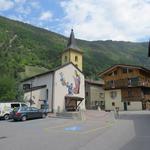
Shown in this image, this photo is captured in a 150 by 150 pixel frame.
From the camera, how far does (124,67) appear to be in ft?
205

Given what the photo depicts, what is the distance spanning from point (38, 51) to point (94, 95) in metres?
38.5

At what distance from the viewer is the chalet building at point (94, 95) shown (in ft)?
228

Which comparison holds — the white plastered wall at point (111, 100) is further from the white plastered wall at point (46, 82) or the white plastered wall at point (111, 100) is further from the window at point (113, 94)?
the white plastered wall at point (46, 82)

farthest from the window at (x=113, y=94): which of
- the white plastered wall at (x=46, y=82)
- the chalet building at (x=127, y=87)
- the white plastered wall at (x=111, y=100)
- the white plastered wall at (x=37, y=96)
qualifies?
the white plastered wall at (x=37, y=96)

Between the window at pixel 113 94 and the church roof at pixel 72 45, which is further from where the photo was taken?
the window at pixel 113 94

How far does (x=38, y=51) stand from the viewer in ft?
331

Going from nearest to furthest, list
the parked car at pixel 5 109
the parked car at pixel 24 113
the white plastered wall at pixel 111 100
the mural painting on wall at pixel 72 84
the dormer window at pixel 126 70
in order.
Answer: the parked car at pixel 24 113 < the parked car at pixel 5 109 < the mural painting on wall at pixel 72 84 < the dormer window at pixel 126 70 < the white plastered wall at pixel 111 100

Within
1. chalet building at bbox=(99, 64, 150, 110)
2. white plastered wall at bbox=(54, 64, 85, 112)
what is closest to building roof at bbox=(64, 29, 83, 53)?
chalet building at bbox=(99, 64, 150, 110)

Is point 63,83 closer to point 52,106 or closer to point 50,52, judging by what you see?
point 52,106

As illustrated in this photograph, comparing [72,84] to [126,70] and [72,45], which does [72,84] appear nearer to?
[126,70]

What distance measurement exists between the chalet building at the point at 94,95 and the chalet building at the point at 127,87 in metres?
4.84

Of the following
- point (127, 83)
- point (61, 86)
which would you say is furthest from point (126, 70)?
point (61, 86)

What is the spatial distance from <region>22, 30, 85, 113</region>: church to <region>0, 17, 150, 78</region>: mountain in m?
19.8

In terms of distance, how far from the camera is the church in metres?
44.3
